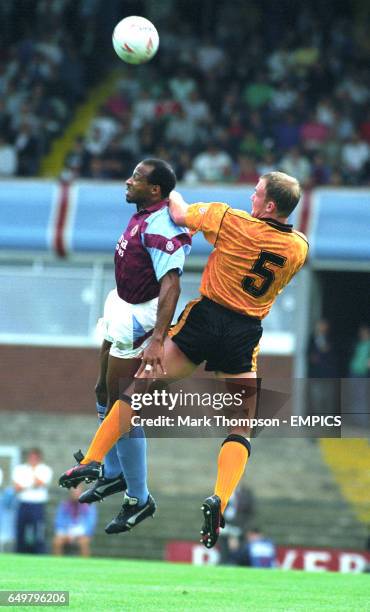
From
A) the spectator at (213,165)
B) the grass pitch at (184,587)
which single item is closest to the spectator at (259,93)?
→ the spectator at (213,165)

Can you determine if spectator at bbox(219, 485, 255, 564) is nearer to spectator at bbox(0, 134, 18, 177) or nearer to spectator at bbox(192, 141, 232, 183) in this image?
spectator at bbox(192, 141, 232, 183)

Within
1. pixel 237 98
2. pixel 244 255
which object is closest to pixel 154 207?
pixel 244 255

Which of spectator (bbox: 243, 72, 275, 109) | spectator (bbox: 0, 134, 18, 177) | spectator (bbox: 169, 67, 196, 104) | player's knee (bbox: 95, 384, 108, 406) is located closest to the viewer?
player's knee (bbox: 95, 384, 108, 406)

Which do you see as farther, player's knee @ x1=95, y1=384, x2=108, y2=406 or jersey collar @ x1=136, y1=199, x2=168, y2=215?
Result: player's knee @ x1=95, y1=384, x2=108, y2=406

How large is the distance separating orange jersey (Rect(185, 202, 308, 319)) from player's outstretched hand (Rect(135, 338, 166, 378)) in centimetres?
55

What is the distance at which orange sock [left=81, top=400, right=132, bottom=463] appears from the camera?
9.05m

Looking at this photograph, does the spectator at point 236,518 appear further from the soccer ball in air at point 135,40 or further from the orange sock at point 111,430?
the soccer ball in air at point 135,40

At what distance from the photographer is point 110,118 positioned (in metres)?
24.2

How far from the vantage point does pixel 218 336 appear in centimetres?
898

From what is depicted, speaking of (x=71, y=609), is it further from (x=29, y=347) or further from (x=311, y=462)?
(x=29, y=347)

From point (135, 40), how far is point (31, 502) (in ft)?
35.8

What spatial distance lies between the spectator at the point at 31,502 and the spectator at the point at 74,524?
682mm

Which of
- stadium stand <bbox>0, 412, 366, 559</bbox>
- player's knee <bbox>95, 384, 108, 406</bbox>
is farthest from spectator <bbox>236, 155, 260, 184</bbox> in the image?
player's knee <bbox>95, 384, 108, 406</bbox>

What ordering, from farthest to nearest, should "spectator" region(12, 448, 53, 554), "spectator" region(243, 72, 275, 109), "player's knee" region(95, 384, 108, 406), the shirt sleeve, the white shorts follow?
"spectator" region(243, 72, 275, 109), "spectator" region(12, 448, 53, 554), "player's knee" region(95, 384, 108, 406), the white shorts, the shirt sleeve
